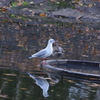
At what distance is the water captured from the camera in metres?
8.37

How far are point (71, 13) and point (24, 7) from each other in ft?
11.0

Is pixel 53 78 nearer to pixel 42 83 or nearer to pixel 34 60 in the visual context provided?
pixel 42 83

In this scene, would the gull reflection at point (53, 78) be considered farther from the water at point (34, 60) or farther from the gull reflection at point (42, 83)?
the gull reflection at point (42, 83)

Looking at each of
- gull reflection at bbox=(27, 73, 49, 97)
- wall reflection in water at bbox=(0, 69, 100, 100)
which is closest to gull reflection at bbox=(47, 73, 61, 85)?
wall reflection in water at bbox=(0, 69, 100, 100)

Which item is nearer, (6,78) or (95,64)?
(6,78)

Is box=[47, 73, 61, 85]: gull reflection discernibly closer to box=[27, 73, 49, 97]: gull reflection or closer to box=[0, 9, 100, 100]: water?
box=[0, 9, 100, 100]: water

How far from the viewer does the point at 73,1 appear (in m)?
32.3

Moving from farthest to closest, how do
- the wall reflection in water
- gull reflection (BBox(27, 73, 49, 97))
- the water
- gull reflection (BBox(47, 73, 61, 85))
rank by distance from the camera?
gull reflection (BBox(47, 73, 61, 85)) < gull reflection (BBox(27, 73, 49, 97)) < the water < the wall reflection in water

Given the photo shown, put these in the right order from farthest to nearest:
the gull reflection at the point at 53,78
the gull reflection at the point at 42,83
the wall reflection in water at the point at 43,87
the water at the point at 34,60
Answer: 1. the gull reflection at the point at 53,78
2. the gull reflection at the point at 42,83
3. the water at the point at 34,60
4. the wall reflection in water at the point at 43,87

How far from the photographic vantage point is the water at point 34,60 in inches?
329

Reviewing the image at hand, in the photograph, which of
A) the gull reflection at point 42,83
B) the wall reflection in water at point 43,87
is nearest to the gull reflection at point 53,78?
the wall reflection in water at point 43,87

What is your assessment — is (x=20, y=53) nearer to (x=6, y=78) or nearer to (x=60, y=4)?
(x=6, y=78)

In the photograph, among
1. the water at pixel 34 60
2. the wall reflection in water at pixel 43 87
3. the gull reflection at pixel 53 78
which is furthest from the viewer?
the gull reflection at pixel 53 78

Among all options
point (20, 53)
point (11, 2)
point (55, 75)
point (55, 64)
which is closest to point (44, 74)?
point (55, 75)
